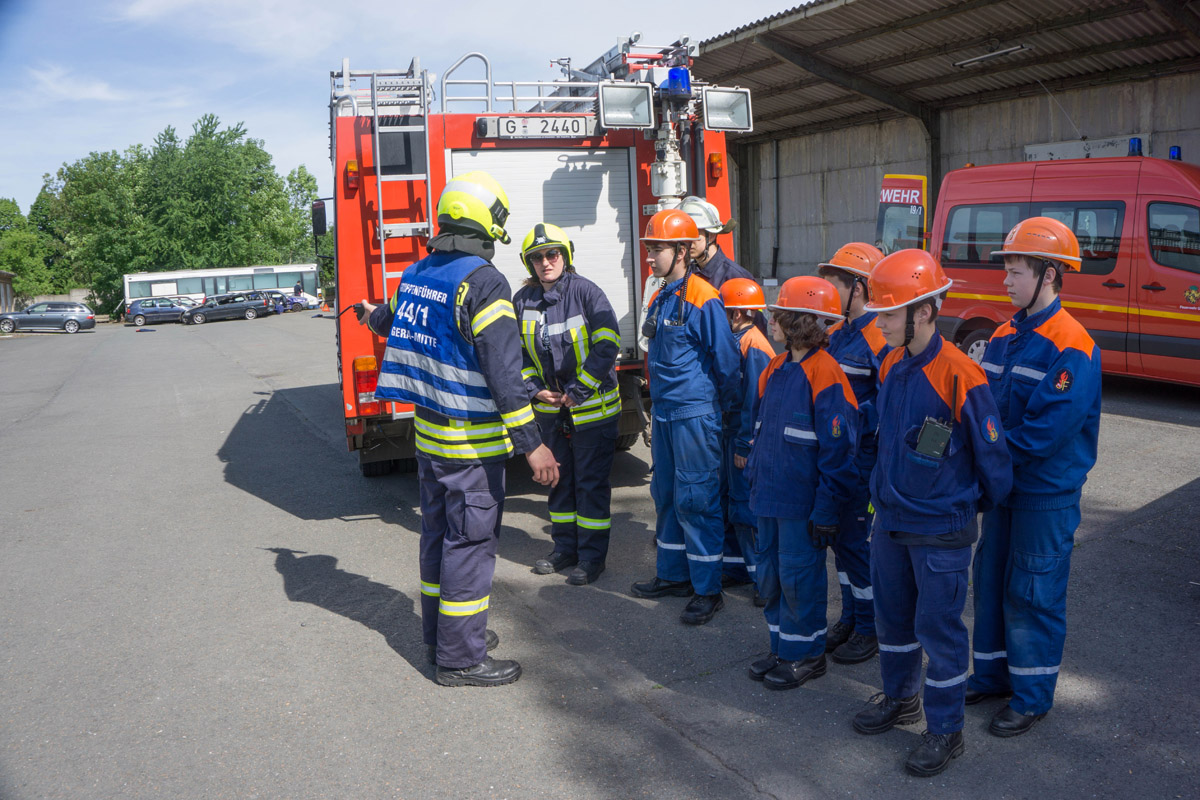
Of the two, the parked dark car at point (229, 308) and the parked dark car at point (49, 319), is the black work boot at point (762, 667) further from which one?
the parked dark car at point (229, 308)

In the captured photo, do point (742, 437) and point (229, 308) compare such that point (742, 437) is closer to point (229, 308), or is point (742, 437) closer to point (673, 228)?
point (673, 228)

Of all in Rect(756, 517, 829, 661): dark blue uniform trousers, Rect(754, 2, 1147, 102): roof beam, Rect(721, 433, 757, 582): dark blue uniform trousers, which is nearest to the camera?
Rect(756, 517, 829, 661): dark blue uniform trousers

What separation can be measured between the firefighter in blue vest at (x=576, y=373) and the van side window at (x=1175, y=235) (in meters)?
6.96

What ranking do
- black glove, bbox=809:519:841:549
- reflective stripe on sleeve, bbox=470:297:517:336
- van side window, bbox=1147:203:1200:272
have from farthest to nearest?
1. van side window, bbox=1147:203:1200:272
2. reflective stripe on sleeve, bbox=470:297:517:336
3. black glove, bbox=809:519:841:549

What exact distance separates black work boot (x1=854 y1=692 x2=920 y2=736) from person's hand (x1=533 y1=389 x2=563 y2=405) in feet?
8.30

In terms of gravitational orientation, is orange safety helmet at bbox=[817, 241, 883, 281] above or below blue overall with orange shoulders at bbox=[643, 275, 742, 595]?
above

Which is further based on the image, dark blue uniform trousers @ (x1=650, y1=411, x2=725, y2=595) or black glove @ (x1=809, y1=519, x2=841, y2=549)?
dark blue uniform trousers @ (x1=650, y1=411, x2=725, y2=595)

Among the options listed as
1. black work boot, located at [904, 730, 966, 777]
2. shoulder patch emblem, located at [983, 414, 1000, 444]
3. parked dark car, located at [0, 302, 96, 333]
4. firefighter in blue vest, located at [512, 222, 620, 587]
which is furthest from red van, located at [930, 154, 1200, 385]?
parked dark car, located at [0, 302, 96, 333]

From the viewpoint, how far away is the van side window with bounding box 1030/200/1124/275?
9578 mm

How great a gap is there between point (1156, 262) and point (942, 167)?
9235 mm

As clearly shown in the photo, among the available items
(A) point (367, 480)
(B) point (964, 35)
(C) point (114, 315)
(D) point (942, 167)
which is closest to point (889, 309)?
(A) point (367, 480)

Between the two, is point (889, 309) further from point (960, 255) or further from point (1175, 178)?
point (960, 255)

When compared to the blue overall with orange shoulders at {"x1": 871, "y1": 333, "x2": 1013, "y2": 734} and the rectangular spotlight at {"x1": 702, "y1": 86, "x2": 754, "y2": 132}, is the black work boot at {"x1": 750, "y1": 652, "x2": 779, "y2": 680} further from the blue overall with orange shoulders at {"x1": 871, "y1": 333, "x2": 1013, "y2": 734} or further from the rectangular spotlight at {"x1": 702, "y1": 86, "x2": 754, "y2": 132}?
the rectangular spotlight at {"x1": 702, "y1": 86, "x2": 754, "y2": 132}

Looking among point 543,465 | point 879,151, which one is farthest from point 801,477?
point 879,151
